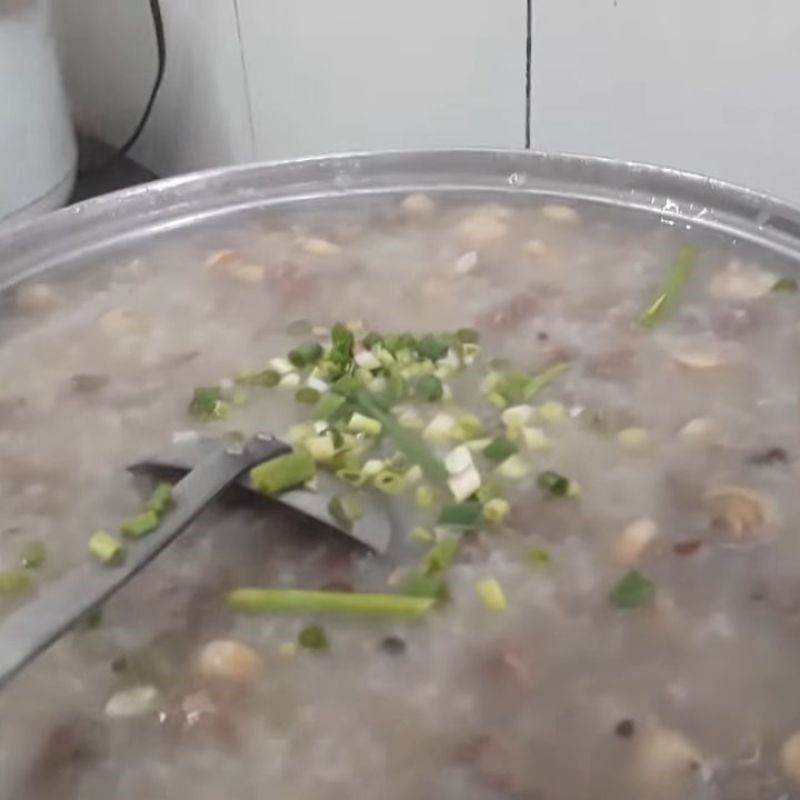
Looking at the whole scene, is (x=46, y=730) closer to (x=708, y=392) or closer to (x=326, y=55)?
(x=708, y=392)

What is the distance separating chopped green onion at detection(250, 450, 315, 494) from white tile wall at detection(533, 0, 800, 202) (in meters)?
0.50

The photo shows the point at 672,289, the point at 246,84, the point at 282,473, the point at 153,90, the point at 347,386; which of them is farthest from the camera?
the point at 153,90

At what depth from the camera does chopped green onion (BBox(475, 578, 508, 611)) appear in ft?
2.22

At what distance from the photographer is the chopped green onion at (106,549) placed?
67 centimetres

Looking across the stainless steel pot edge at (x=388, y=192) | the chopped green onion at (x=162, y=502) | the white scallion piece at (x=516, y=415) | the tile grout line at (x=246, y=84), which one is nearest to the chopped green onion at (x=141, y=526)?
the chopped green onion at (x=162, y=502)

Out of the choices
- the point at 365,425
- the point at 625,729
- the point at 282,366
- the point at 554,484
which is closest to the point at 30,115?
the point at 282,366

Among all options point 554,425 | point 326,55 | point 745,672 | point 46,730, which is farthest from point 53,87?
point 745,672

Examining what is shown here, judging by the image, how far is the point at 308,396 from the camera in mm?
826

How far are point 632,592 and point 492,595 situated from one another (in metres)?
0.07

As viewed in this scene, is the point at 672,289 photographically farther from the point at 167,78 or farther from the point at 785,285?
the point at 167,78

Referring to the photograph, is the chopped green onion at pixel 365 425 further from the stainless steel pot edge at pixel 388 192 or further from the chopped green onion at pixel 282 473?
the stainless steel pot edge at pixel 388 192

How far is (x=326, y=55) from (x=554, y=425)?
68 centimetres

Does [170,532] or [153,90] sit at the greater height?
[170,532]

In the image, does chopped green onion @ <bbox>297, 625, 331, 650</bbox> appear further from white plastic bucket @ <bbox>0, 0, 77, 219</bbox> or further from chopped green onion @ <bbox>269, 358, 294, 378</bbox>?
white plastic bucket @ <bbox>0, 0, 77, 219</bbox>
